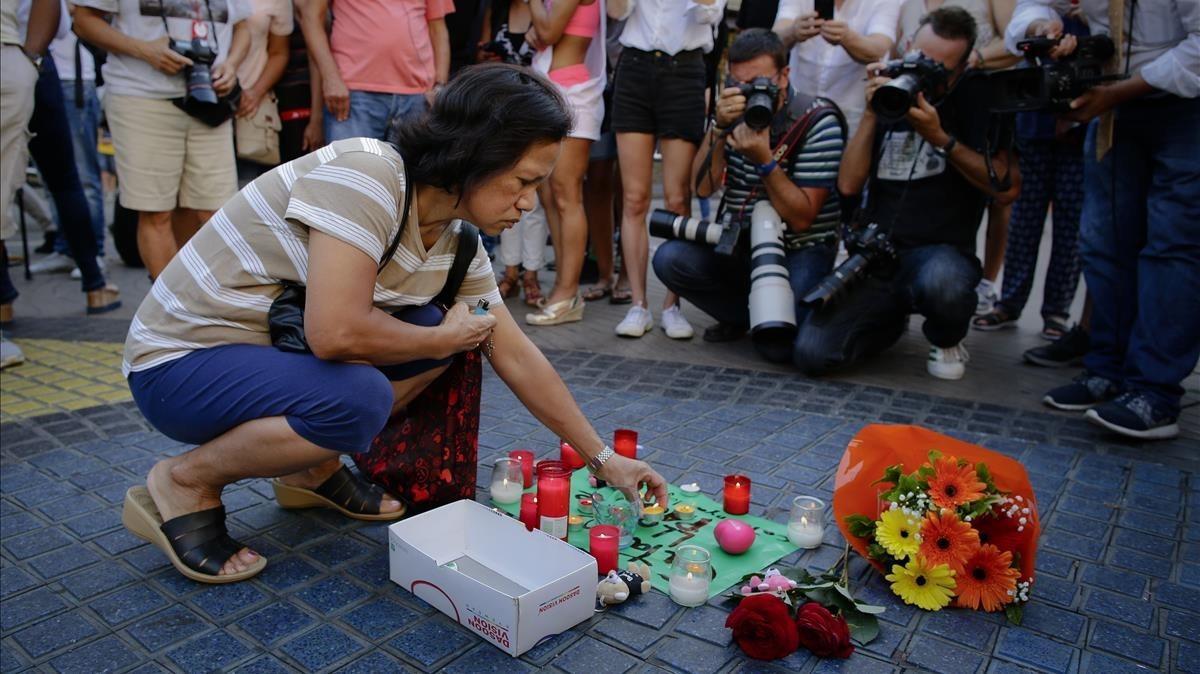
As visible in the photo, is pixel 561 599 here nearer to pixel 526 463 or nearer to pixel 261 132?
pixel 526 463

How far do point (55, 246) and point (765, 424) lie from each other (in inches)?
228

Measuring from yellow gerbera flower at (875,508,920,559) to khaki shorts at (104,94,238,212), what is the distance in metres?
3.58

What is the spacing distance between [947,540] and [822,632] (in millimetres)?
463

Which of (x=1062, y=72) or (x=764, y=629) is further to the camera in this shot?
(x=1062, y=72)

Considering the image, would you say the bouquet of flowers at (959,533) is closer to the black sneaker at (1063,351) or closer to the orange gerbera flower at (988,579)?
the orange gerbera flower at (988,579)

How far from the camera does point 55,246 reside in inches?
269

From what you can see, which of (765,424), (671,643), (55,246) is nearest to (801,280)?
(765,424)

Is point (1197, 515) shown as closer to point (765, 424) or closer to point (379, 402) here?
point (765, 424)

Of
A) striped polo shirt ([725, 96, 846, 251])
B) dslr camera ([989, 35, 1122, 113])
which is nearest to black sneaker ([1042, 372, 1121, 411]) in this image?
dslr camera ([989, 35, 1122, 113])

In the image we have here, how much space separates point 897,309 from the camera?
4.38 metres

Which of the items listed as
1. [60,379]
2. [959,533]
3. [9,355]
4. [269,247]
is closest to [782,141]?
[959,533]

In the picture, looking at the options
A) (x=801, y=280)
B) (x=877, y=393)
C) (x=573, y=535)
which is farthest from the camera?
(x=801, y=280)

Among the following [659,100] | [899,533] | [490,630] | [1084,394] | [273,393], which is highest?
[659,100]

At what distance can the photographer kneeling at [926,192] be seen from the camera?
4.04m
